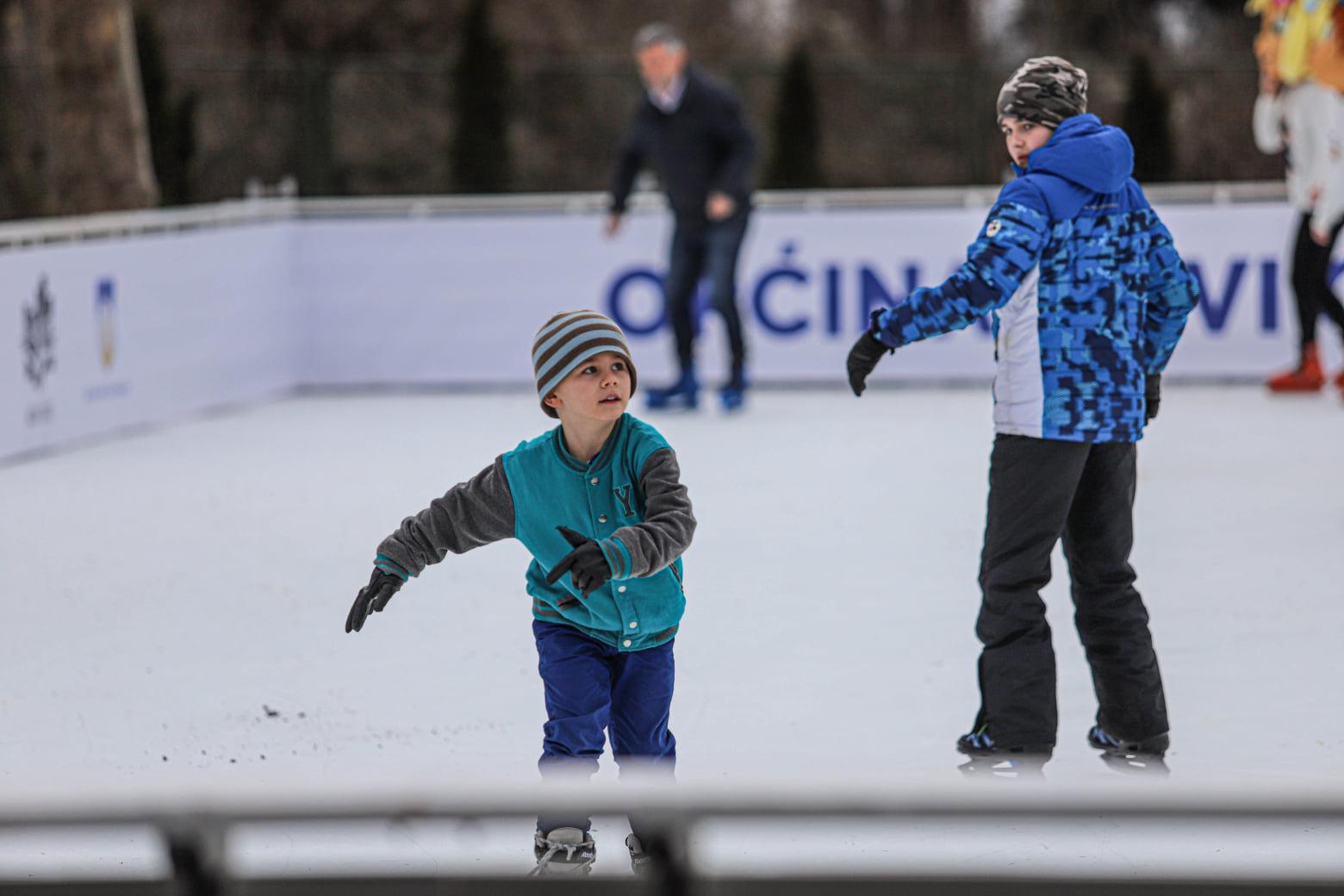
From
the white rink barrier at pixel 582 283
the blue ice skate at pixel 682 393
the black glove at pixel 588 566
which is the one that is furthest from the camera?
the white rink barrier at pixel 582 283

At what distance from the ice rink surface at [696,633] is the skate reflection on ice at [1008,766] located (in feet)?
0.30

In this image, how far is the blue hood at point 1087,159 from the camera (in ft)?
12.0

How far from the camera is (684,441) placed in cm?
921

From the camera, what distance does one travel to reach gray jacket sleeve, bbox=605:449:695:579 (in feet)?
9.34

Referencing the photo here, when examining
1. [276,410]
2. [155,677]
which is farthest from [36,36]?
[155,677]

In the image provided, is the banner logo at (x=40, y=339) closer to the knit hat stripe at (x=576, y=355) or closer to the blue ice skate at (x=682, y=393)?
the blue ice skate at (x=682, y=393)

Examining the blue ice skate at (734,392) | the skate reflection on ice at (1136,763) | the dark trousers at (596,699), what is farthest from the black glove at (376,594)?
the blue ice skate at (734,392)

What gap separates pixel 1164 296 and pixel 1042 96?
45 cm

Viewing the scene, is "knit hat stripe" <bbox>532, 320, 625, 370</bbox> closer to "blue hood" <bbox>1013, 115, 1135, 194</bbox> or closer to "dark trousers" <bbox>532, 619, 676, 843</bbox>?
"dark trousers" <bbox>532, 619, 676, 843</bbox>

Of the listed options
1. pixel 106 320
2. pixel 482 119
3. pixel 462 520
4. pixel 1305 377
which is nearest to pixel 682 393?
pixel 106 320

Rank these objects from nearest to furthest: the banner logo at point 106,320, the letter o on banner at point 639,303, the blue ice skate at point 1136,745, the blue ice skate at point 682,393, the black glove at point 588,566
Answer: the black glove at point 588,566
the blue ice skate at point 1136,745
the banner logo at point 106,320
the blue ice skate at point 682,393
the letter o on banner at point 639,303

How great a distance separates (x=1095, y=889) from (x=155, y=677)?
3.64 metres

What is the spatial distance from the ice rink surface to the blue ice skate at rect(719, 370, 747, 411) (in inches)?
38.8

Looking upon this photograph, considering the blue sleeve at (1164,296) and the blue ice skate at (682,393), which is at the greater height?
the blue sleeve at (1164,296)
